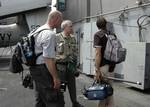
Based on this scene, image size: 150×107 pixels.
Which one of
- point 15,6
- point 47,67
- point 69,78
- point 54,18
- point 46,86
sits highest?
point 15,6

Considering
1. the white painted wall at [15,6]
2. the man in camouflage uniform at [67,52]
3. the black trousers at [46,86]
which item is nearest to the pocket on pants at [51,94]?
the black trousers at [46,86]

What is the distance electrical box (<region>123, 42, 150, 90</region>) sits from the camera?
11.3 m

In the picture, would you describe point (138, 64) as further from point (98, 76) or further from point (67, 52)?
point (98, 76)

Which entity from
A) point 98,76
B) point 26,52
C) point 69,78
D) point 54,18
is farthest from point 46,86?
point 69,78

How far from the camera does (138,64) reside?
1155 cm

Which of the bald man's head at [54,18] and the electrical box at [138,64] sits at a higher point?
the bald man's head at [54,18]

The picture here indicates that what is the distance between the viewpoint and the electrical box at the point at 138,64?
444 inches

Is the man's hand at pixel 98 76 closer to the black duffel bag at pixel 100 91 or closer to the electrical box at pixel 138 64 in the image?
the black duffel bag at pixel 100 91

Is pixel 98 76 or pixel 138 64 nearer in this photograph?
pixel 98 76

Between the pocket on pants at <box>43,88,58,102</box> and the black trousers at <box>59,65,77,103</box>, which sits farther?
the black trousers at <box>59,65,77,103</box>

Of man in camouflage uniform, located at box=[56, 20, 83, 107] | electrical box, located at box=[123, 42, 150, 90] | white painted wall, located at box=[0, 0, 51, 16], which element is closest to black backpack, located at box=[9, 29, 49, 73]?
man in camouflage uniform, located at box=[56, 20, 83, 107]

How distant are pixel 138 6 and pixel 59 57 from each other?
4.95m

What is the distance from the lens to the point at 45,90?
5996mm

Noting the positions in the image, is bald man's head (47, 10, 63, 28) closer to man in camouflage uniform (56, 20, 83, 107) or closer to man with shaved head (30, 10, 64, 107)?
man with shaved head (30, 10, 64, 107)
